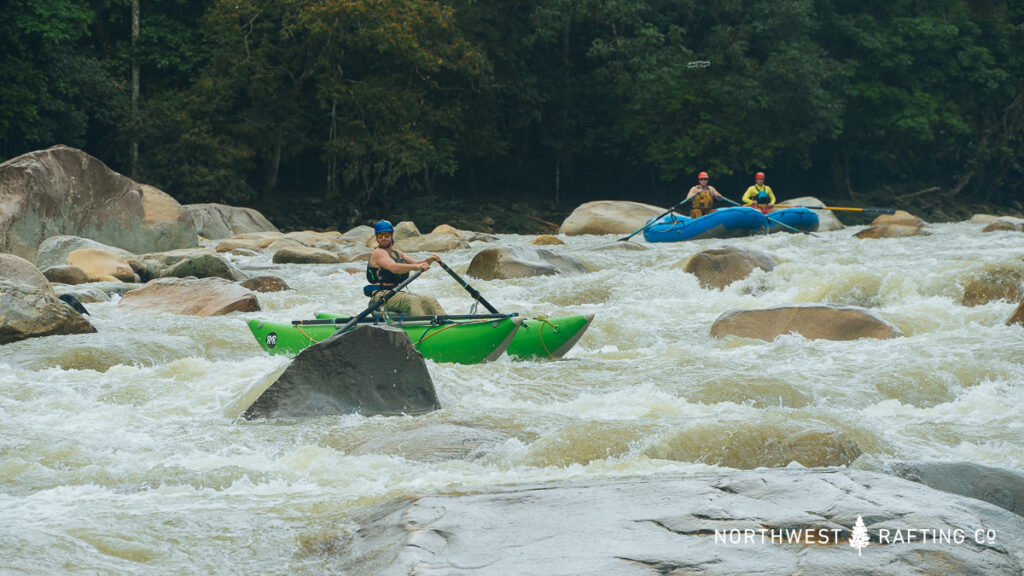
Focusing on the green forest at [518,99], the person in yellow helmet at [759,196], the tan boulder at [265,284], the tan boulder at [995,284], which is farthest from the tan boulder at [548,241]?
the tan boulder at [995,284]

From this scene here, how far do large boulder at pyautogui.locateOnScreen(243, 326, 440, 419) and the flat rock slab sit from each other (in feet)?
7.14

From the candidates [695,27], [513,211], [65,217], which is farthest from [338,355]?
[695,27]

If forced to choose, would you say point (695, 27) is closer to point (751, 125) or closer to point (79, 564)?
point (751, 125)

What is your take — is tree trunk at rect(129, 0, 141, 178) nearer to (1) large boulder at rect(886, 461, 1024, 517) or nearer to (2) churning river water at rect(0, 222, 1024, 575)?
(2) churning river water at rect(0, 222, 1024, 575)

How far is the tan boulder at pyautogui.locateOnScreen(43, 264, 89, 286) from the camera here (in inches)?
425

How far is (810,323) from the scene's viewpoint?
7246 mm

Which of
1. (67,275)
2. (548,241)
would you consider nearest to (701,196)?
(548,241)

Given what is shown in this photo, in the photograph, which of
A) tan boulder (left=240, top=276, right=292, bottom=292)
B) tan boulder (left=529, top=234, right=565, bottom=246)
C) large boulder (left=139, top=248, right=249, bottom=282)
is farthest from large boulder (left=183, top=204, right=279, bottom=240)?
tan boulder (left=240, top=276, right=292, bottom=292)

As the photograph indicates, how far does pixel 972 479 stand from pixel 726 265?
6.63 metres

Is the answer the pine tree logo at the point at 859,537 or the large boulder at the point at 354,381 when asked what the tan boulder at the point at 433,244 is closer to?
the large boulder at the point at 354,381

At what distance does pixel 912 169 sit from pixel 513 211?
1337 cm

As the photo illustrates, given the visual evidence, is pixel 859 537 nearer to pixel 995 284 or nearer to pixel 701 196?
pixel 995 284

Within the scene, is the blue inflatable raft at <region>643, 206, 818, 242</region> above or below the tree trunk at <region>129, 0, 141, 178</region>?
below

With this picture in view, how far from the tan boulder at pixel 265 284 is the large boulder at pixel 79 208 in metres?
4.34
